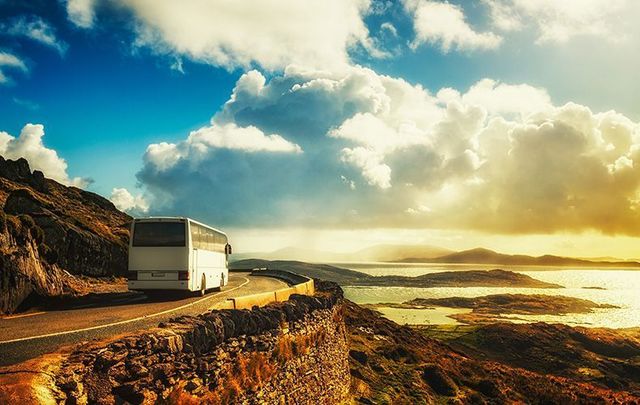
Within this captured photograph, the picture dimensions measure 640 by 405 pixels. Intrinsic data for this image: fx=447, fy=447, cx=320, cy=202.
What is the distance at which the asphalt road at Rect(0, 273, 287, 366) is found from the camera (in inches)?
401

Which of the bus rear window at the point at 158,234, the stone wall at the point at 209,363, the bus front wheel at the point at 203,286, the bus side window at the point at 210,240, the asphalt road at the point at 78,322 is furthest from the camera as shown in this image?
the bus side window at the point at 210,240

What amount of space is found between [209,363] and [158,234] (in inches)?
541

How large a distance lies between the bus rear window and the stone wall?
7632 mm

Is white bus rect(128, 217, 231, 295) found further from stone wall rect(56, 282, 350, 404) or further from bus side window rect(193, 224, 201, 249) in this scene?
stone wall rect(56, 282, 350, 404)

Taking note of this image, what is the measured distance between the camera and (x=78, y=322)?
47.2ft

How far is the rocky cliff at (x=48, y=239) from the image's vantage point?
18.1m

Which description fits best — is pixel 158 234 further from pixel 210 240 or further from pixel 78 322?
pixel 78 322

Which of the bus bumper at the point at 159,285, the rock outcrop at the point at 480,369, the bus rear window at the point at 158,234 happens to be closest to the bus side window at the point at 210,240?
the bus rear window at the point at 158,234

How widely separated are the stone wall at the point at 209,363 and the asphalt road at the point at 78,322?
105 inches

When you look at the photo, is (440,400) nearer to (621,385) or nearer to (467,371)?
(467,371)

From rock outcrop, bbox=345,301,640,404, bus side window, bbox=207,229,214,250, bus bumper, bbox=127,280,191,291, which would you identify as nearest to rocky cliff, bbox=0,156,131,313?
bus bumper, bbox=127,280,191,291

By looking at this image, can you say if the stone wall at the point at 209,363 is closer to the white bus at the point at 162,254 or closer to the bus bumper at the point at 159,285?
the bus bumper at the point at 159,285

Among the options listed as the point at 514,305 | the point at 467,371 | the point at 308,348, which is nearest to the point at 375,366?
the point at 467,371

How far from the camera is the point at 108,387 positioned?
707 cm
